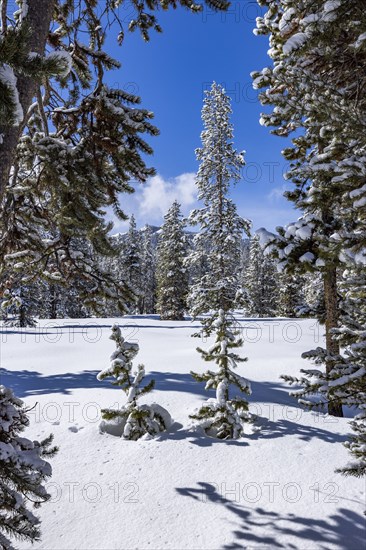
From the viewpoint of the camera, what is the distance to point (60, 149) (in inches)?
149

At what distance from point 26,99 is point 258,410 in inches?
258

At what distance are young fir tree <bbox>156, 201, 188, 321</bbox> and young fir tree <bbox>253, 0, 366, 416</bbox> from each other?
95.5ft

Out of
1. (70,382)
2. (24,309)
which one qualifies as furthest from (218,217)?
(24,309)

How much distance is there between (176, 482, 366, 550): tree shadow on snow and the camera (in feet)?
10.7

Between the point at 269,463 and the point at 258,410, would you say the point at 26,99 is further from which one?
the point at 258,410

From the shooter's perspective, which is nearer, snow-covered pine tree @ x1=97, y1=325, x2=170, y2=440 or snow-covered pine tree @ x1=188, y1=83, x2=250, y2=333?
snow-covered pine tree @ x1=97, y1=325, x2=170, y2=440

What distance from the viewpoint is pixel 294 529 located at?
11.4 ft

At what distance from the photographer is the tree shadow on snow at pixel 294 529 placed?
3.27 meters

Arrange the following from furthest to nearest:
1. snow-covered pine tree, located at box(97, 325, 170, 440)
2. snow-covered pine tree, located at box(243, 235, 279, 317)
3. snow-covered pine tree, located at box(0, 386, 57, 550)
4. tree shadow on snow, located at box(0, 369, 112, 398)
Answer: snow-covered pine tree, located at box(243, 235, 279, 317)
tree shadow on snow, located at box(0, 369, 112, 398)
snow-covered pine tree, located at box(97, 325, 170, 440)
snow-covered pine tree, located at box(0, 386, 57, 550)

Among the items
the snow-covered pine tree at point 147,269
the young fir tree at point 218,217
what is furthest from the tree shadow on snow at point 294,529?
the snow-covered pine tree at point 147,269

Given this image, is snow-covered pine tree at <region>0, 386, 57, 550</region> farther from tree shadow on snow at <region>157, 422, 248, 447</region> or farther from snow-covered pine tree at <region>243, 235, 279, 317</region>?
snow-covered pine tree at <region>243, 235, 279, 317</region>

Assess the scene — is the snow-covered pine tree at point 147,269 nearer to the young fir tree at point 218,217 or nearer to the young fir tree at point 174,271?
the young fir tree at point 174,271

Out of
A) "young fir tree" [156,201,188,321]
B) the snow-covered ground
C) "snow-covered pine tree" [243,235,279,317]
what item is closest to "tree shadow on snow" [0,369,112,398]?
the snow-covered ground

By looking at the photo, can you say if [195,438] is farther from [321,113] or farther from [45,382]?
[45,382]
